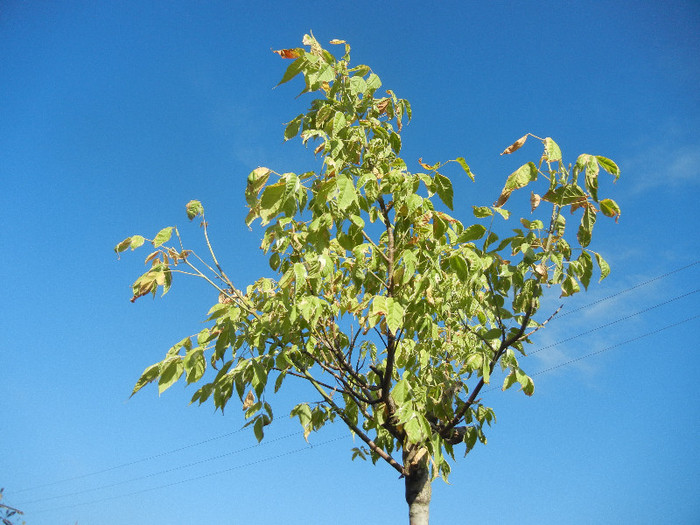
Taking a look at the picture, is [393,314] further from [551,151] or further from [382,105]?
[382,105]

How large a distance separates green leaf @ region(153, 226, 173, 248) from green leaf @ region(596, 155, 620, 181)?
81.4 inches

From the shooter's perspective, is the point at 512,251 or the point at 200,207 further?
the point at 200,207

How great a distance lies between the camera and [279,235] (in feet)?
8.25

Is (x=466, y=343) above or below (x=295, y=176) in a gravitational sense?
below

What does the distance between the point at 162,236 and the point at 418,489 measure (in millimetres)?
2083

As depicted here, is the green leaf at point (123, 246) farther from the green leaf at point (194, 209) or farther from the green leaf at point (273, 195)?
the green leaf at point (273, 195)

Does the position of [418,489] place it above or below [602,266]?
below

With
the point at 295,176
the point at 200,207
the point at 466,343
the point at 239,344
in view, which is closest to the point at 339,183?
the point at 295,176

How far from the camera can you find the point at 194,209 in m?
2.56

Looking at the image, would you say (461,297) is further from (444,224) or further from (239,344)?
(239,344)

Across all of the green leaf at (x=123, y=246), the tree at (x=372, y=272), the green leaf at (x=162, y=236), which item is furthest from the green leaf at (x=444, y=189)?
the green leaf at (x=123, y=246)

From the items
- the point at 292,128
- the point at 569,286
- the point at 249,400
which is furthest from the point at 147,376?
the point at 569,286

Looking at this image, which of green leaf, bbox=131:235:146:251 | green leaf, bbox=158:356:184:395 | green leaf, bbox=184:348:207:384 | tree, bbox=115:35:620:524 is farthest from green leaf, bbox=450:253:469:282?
green leaf, bbox=131:235:146:251

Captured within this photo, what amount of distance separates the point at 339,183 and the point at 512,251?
2.99 feet
